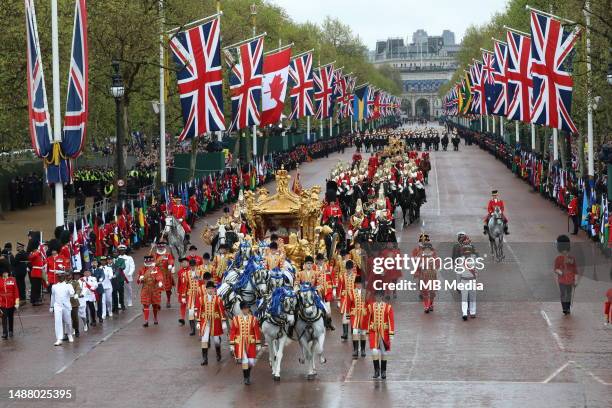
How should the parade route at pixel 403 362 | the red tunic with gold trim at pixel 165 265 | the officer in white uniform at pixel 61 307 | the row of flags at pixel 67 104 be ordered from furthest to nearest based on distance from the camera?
the row of flags at pixel 67 104 → the red tunic with gold trim at pixel 165 265 → the officer in white uniform at pixel 61 307 → the parade route at pixel 403 362

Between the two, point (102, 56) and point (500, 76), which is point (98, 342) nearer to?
point (102, 56)

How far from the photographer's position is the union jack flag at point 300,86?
57812mm

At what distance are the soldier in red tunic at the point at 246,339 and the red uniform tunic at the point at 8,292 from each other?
5.44 metres

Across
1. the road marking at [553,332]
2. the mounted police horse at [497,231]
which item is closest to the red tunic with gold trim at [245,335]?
the road marking at [553,332]

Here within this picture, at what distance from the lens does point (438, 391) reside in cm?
1697

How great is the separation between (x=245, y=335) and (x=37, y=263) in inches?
361

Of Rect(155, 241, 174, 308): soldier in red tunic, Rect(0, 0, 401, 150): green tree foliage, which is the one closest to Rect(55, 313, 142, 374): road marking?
Rect(155, 241, 174, 308): soldier in red tunic

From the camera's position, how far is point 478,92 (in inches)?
2869

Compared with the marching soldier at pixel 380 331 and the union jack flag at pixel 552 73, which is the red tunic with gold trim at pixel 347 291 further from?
the union jack flag at pixel 552 73

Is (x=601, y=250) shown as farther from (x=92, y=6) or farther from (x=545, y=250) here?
(x=92, y=6)

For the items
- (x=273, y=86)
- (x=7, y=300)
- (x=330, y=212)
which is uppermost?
(x=273, y=86)

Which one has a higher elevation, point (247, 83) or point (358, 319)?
point (247, 83)

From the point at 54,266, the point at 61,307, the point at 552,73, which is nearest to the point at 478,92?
the point at 552,73

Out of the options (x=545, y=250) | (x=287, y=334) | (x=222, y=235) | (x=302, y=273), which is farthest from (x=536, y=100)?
(x=287, y=334)
